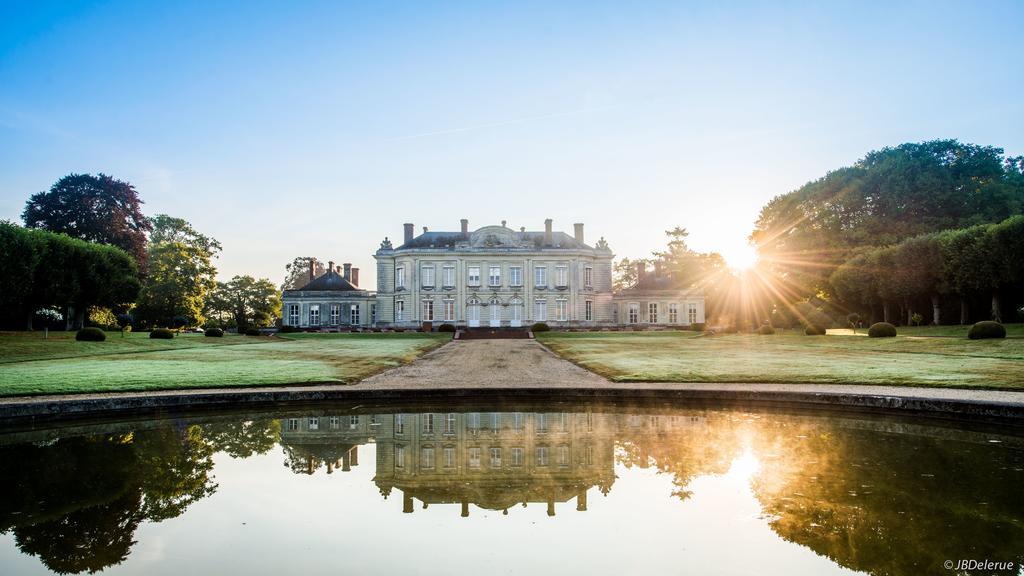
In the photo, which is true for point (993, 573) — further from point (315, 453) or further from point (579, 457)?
point (315, 453)

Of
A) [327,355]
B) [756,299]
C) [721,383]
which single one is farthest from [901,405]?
[756,299]

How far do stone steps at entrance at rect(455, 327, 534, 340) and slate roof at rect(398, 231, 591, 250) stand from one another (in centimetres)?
921

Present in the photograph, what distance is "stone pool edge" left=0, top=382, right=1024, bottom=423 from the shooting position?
8.63 metres

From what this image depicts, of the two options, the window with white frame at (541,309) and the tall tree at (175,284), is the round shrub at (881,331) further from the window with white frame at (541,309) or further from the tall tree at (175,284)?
the tall tree at (175,284)

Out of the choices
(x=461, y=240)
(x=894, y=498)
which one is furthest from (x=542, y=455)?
(x=461, y=240)

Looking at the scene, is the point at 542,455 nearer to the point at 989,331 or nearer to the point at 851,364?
the point at 851,364

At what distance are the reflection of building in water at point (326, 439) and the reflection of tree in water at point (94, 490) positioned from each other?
88 cm

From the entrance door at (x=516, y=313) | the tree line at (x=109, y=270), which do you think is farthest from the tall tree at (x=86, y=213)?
the entrance door at (x=516, y=313)

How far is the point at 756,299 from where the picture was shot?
4294 centimetres

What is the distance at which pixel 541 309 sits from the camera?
4522 cm

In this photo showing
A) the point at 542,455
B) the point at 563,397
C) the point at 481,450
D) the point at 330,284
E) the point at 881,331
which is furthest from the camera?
the point at 330,284

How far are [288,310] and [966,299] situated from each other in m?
44.8

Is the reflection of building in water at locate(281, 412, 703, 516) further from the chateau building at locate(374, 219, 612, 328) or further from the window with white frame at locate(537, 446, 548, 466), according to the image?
the chateau building at locate(374, 219, 612, 328)

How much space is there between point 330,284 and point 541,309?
1733cm
